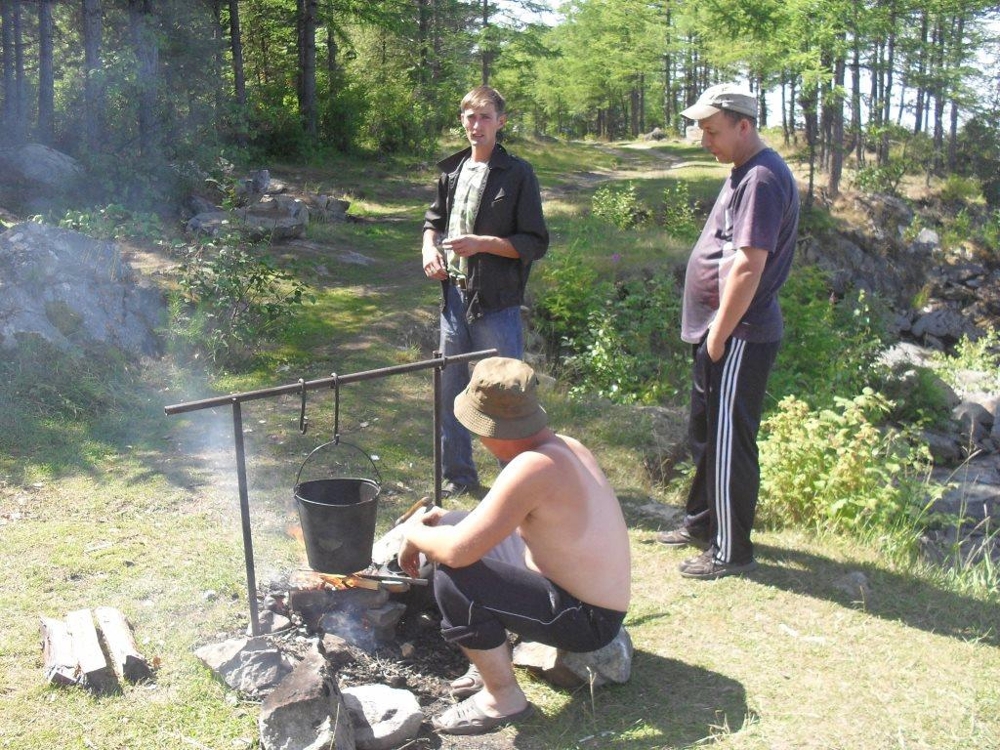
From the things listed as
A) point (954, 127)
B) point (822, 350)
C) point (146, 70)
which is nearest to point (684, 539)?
point (822, 350)

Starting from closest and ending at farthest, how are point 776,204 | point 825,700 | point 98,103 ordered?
1. point 825,700
2. point 776,204
3. point 98,103

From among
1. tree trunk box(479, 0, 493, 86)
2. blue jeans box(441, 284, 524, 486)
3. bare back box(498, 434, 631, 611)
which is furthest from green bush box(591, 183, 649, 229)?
bare back box(498, 434, 631, 611)

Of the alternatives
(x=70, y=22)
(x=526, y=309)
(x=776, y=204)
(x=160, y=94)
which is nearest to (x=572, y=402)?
(x=526, y=309)

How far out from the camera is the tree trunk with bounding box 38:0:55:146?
543 inches

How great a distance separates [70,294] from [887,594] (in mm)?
5947

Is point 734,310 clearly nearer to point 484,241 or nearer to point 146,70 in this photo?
point 484,241

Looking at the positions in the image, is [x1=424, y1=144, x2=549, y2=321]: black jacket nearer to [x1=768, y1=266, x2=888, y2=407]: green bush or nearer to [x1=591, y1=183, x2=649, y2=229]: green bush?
[x1=768, y1=266, x2=888, y2=407]: green bush

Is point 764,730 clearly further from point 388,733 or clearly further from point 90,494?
point 90,494

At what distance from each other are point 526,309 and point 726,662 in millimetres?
6264

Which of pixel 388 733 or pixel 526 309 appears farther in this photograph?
pixel 526 309

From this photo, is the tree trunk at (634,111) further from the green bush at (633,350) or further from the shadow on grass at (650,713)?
the shadow on grass at (650,713)

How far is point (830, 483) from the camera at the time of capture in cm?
505

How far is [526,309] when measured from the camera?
31.4 ft

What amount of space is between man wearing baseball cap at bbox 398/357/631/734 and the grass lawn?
0.26 metres
